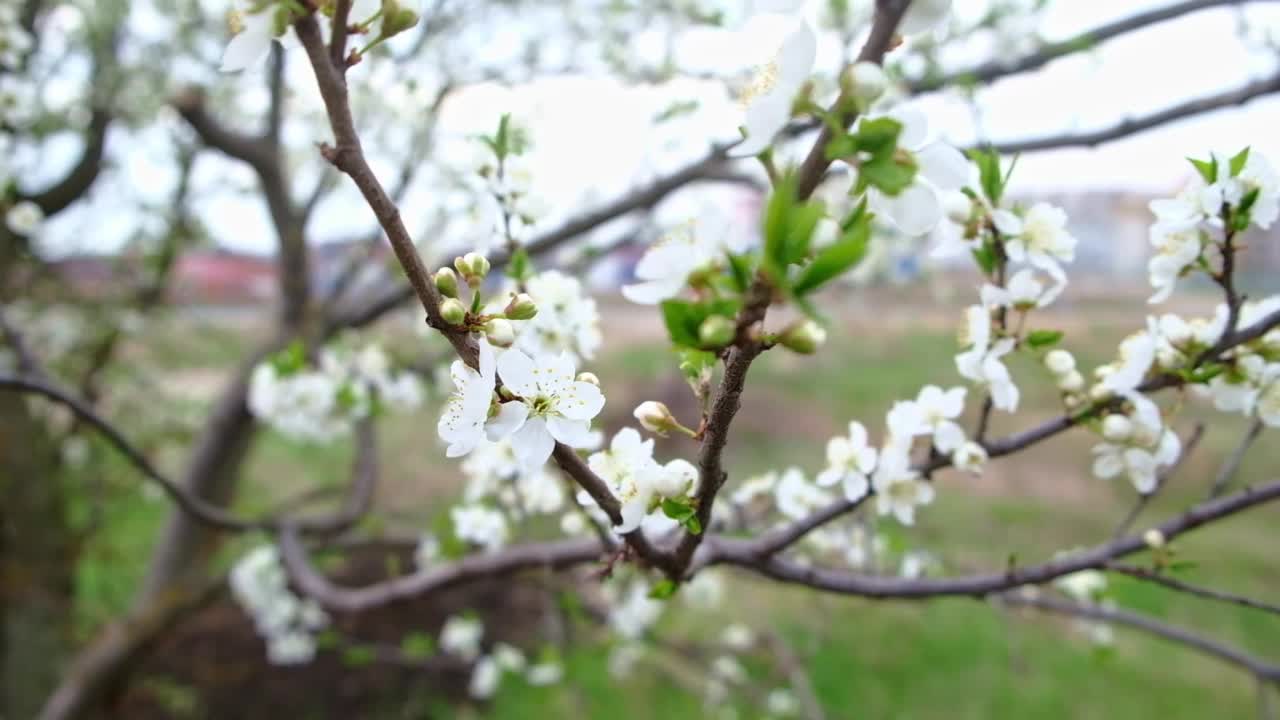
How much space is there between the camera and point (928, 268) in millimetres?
3932

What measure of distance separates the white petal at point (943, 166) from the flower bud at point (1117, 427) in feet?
1.73

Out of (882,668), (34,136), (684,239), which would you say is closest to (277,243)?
(34,136)

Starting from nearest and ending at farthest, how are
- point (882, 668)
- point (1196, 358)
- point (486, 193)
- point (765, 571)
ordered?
point (1196, 358) → point (765, 571) → point (486, 193) → point (882, 668)

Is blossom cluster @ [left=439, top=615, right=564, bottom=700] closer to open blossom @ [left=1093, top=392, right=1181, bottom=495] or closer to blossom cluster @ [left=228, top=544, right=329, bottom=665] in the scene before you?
blossom cluster @ [left=228, top=544, right=329, bottom=665]

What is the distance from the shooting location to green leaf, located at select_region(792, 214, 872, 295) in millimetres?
435

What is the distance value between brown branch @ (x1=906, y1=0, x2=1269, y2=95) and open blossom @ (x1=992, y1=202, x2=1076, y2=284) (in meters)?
1.12

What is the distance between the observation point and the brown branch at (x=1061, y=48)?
5.96ft

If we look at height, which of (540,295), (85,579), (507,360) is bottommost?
(85,579)

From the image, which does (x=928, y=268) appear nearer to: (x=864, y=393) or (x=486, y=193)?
(x=864, y=393)

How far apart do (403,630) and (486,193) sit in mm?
3295

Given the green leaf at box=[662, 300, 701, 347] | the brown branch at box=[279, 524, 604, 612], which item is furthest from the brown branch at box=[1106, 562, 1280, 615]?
the green leaf at box=[662, 300, 701, 347]

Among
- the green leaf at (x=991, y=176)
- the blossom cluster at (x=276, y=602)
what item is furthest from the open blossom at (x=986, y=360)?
the blossom cluster at (x=276, y=602)

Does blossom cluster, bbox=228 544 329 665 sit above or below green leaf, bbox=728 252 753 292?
below

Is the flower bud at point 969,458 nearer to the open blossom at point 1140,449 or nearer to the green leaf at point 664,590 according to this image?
the open blossom at point 1140,449
